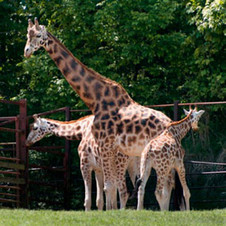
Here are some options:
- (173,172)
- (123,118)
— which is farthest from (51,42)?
(173,172)

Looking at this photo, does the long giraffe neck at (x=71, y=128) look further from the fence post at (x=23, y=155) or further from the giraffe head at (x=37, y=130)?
the fence post at (x=23, y=155)

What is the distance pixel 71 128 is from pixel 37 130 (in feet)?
2.20

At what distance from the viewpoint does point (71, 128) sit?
13.0 meters

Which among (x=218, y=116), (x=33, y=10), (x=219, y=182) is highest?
(x=33, y=10)

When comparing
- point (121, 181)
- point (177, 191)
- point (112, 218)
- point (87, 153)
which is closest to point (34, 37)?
point (87, 153)

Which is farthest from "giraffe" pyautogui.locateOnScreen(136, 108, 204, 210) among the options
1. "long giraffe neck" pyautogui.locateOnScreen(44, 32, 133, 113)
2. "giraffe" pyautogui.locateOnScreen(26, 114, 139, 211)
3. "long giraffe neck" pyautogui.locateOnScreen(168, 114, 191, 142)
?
"long giraffe neck" pyautogui.locateOnScreen(44, 32, 133, 113)

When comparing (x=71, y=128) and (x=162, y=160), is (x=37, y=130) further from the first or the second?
(x=162, y=160)

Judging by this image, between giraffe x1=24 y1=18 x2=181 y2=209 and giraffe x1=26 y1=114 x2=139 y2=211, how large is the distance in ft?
0.78

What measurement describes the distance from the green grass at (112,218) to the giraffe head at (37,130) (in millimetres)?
3046

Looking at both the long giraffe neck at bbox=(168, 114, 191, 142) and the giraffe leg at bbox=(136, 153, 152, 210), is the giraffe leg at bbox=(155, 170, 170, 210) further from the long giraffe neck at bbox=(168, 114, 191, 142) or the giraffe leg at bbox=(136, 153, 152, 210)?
the long giraffe neck at bbox=(168, 114, 191, 142)

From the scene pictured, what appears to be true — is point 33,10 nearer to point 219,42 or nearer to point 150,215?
point 219,42

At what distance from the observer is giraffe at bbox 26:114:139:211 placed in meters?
11.9

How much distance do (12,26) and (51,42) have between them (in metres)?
6.65

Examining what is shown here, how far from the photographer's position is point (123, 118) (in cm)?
1165
